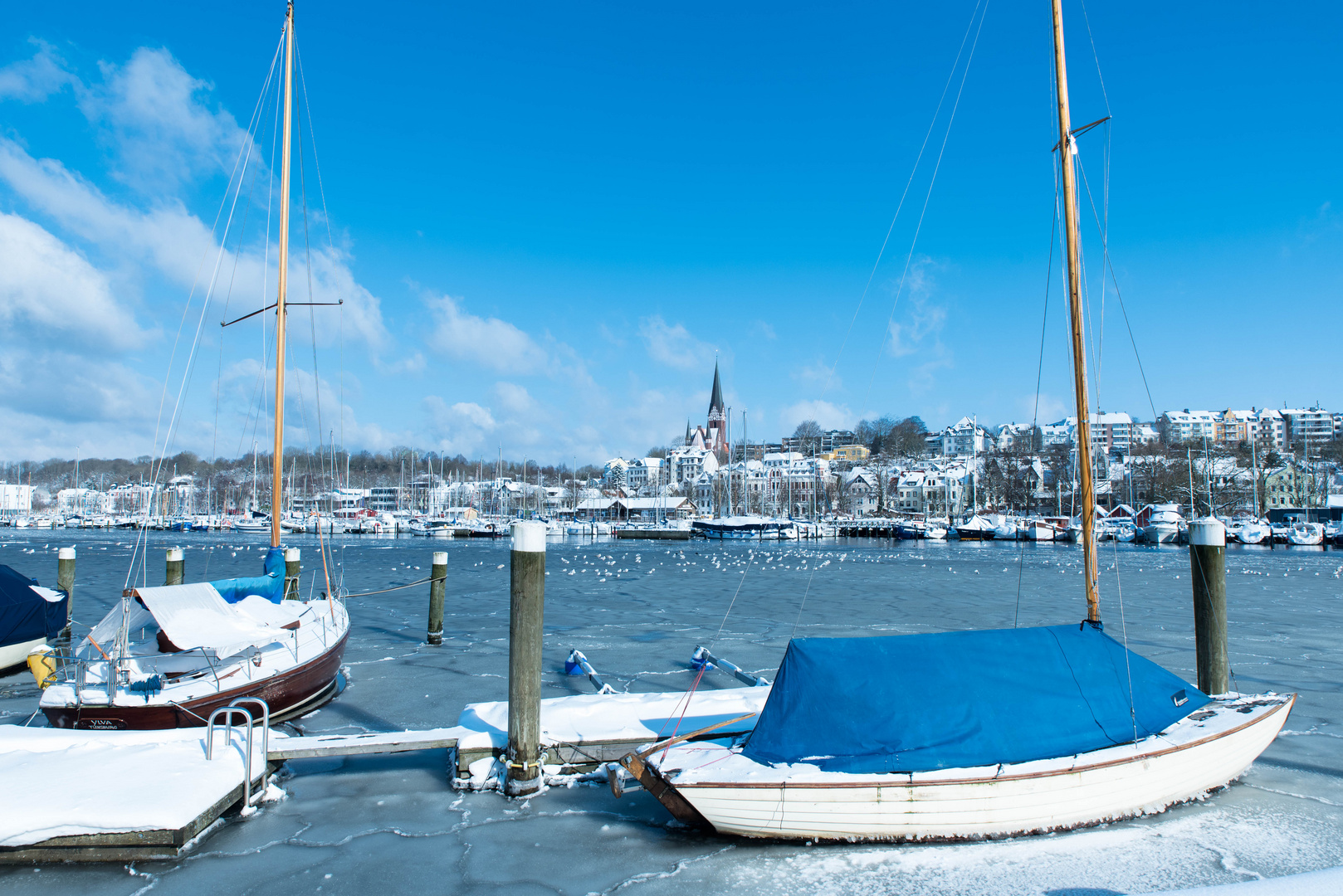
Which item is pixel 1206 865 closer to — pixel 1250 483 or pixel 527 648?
pixel 527 648

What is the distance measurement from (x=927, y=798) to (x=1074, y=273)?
298 inches

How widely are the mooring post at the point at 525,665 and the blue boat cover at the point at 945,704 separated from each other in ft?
8.04

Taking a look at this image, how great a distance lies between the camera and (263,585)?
13797 mm

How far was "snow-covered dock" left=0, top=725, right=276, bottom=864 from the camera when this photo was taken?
6.78 meters

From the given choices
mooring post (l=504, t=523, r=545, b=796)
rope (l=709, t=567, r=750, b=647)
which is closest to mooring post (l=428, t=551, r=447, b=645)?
rope (l=709, t=567, r=750, b=647)

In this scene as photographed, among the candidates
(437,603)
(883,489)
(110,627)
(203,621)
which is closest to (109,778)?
(203,621)

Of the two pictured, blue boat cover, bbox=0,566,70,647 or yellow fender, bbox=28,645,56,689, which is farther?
blue boat cover, bbox=0,566,70,647

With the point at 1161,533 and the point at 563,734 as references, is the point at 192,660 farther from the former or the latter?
the point at 1161,533

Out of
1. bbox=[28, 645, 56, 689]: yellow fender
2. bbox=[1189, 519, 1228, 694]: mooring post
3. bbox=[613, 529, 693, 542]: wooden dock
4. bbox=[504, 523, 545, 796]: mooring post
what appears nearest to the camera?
bbox=[504, 523, 545, 796]: mooring post

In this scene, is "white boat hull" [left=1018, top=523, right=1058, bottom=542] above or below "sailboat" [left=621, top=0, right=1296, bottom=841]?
below

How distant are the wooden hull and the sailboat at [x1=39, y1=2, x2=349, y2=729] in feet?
0.03

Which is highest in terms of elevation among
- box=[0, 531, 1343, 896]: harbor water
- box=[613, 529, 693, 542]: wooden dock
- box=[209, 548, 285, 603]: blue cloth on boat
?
box=[209, 548, 285, 603]: blue cloth on boat

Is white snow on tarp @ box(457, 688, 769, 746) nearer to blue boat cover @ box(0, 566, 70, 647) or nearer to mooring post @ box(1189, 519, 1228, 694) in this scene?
mooring post @ box(1189, 519, 1228, 694)

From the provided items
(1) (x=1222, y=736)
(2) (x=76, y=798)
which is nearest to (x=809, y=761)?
(1) (x=1222, y=736)
